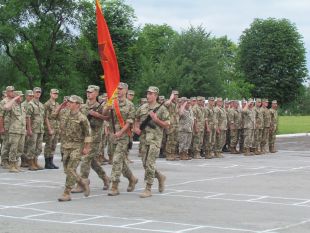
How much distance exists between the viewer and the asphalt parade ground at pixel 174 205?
10383mm

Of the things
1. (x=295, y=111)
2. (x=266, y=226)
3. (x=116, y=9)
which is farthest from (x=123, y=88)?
(x=295, y=111)

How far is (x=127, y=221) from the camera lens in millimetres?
10758

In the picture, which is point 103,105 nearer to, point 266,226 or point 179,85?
point 266,226

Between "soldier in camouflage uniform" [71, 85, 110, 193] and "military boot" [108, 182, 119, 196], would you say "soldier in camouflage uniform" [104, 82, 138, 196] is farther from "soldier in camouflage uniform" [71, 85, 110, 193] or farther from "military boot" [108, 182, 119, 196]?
"soldier in camouflage uniform" [71, 85, 110, 193]

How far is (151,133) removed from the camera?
1371 centimetres

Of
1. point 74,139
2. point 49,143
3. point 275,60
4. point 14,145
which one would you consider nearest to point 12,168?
point 14,145

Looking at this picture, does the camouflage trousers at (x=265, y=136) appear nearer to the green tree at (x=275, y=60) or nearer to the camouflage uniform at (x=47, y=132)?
the camouflage uniform at (x=47, y=132)

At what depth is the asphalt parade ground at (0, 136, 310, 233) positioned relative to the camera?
10383 mm

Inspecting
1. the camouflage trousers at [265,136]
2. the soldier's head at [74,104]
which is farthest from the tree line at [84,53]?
the soldier's head at [74,104]

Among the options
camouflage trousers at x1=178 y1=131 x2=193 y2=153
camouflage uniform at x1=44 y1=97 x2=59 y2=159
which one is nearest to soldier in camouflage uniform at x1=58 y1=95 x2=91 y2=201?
camouflage uniform at x1=44 y1=97 x2=59 y2=159

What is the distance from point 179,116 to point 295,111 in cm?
9818

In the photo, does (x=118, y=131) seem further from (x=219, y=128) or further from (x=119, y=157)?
(x=219, y=128)

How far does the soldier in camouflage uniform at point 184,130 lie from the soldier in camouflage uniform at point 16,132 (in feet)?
20.6

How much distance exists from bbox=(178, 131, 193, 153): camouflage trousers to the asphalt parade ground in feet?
12.1
